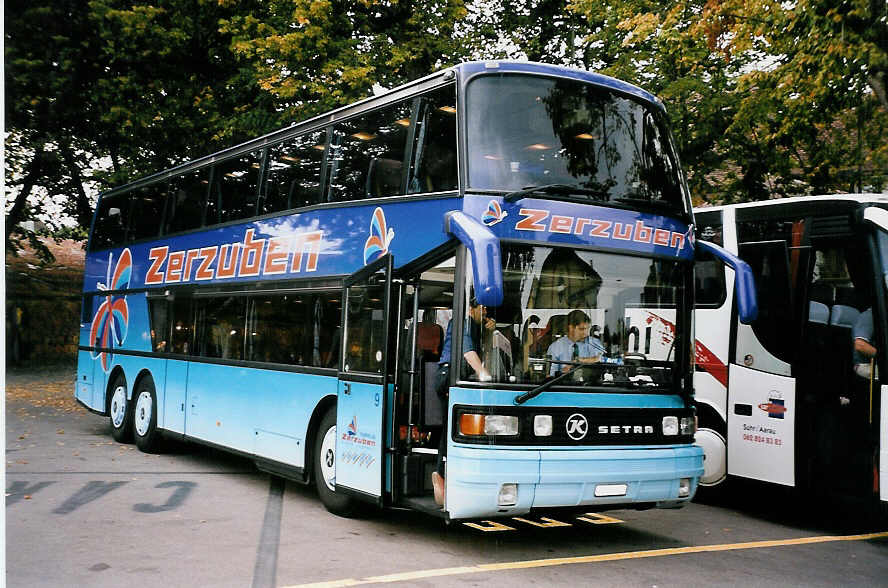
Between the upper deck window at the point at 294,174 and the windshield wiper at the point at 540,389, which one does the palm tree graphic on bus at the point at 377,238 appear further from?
the windshield wiper at the point at 540,389

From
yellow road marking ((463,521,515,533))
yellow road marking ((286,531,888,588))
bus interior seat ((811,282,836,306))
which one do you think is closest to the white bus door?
yellow road marking ((286,531,888,588))

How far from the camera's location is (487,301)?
6.27 metres

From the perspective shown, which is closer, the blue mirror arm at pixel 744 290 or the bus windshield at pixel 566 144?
the bus windshield at pixel 566 144

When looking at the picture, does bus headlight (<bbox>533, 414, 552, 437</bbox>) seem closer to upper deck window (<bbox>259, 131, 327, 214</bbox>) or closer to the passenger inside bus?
the passenger inside bus

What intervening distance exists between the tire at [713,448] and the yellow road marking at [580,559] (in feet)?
4.58

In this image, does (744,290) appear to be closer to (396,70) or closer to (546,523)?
(546,523)

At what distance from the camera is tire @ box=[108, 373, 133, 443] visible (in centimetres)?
1471

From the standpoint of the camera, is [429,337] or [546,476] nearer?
[546,476]

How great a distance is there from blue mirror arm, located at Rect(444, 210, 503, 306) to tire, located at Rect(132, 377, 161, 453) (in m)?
8.58

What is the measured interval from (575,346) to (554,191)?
126 centimetres

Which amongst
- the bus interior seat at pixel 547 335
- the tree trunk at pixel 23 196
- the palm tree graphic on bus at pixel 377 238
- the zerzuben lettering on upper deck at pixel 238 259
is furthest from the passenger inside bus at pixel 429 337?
the tree trunk at pixel 23 196

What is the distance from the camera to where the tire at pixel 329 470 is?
9078mm

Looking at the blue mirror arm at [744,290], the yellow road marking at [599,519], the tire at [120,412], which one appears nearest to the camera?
the blue mirror arm at [744,290]

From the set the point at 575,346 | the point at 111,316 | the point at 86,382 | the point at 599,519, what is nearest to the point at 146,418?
the point at 111,316
